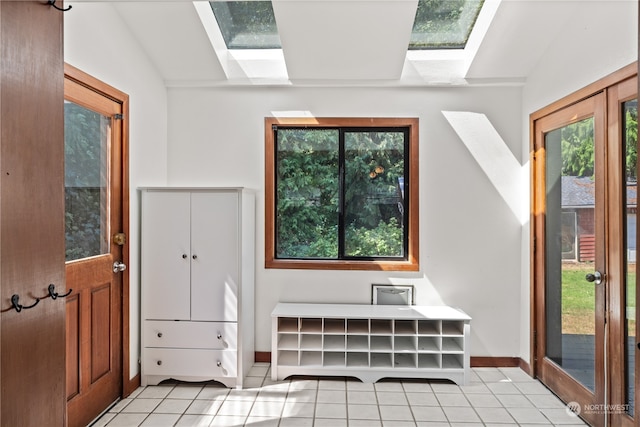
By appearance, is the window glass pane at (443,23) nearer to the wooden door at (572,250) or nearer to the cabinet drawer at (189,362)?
the wooden door at (572,250)

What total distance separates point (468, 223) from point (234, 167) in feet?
6.84

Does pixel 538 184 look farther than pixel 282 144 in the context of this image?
No

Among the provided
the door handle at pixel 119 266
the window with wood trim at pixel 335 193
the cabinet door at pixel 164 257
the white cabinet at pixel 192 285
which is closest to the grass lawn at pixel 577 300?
the window with wood trim at pixel 335 193

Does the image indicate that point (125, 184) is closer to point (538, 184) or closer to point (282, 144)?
point (282, 144)

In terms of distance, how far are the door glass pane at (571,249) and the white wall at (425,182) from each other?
433 mm

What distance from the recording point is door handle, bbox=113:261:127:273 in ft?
8.76

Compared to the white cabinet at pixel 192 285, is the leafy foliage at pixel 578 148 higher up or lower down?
higher up

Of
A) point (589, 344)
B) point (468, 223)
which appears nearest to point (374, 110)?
point (468, 223)

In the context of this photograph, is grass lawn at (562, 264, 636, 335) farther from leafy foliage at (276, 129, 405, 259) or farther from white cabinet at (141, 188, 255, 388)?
white cabinet at (141, 188, 255, 388)

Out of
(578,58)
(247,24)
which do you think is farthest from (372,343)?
(247,24)

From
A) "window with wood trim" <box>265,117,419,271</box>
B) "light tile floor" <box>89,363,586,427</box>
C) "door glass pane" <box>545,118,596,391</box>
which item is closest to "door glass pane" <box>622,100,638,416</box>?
"door glass pane" <box>545,118,596,391</box>

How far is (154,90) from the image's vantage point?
3.19m

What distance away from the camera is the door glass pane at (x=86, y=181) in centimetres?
228

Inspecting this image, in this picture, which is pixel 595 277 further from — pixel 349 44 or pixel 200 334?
pixel 200 334
